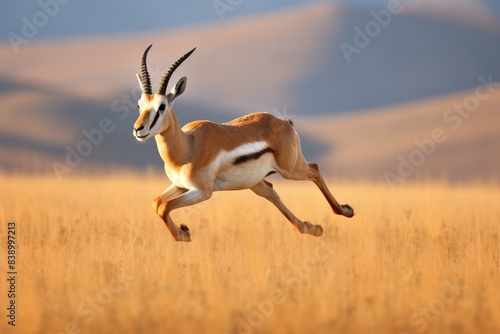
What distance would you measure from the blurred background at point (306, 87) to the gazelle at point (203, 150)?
32.9 meters

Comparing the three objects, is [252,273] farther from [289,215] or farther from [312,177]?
[312,177]

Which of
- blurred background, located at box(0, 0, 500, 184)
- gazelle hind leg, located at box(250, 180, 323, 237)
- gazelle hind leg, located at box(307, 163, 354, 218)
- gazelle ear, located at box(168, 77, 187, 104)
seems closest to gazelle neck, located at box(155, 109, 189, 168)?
gazelle ear, located at box(168, 77, 187, 104)

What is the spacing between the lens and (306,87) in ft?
398

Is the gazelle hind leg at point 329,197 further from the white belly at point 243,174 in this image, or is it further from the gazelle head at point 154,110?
the gazelle head at point 154,110

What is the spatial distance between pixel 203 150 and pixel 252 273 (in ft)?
6.11

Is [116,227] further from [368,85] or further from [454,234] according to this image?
[368,85]

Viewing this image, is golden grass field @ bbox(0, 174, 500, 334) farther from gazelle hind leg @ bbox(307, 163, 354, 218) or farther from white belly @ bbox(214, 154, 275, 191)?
white belly @ bbox(214, 154, 275, 191)

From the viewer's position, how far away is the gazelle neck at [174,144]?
33.4 ft

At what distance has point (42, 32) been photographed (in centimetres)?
19500

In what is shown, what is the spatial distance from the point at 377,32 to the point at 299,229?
121211mm

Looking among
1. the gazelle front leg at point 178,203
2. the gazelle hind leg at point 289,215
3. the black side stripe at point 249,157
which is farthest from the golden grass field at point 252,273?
the black side stripe at point 249,157

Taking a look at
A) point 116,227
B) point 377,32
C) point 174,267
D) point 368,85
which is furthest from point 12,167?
point 377,32

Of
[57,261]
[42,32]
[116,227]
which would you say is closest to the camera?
[57,261]

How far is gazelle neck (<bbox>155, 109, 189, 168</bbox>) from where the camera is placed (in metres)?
10.2
